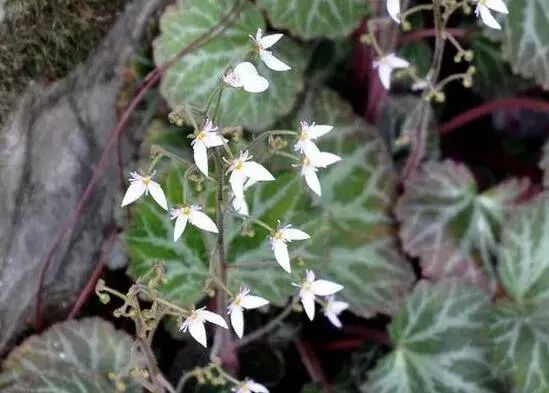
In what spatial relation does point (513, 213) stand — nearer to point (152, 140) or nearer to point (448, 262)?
point (448, 262)

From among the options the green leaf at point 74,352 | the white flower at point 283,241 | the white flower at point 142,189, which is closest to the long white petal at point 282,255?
the white flower at point 283,241

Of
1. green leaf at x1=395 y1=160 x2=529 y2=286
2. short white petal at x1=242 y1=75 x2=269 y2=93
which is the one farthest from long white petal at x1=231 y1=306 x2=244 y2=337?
green leaf at x1=395 y1=160 x2=529 y2=286

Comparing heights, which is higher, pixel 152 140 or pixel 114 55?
pixel 114 55

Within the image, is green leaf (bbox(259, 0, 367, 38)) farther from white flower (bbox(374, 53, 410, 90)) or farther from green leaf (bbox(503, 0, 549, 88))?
green leaf (bbox(503, 0, 549, 88))

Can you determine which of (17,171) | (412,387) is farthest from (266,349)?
(17,171)

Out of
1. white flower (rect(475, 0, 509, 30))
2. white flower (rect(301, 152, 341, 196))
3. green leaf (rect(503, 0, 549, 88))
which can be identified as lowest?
green leaf (rect(503, 0, 549, 88))

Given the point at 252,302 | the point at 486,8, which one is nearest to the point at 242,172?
the point at 252,302
